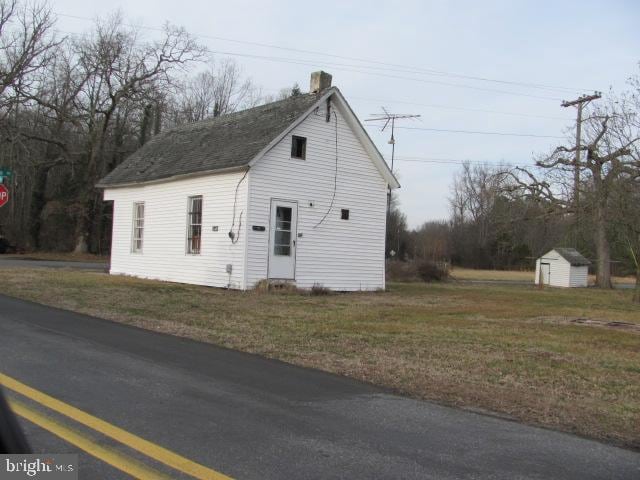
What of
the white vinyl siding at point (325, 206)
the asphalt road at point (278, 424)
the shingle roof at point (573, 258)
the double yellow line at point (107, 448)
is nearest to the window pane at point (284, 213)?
the white vinyl siding at point (325, 206)

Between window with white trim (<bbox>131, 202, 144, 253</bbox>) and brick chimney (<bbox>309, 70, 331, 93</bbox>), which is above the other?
brick chimney (<bbox>309, 70, 331, 93</bbox>)

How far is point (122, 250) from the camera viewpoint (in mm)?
22391

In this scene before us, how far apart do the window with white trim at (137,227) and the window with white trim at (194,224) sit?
134 inches

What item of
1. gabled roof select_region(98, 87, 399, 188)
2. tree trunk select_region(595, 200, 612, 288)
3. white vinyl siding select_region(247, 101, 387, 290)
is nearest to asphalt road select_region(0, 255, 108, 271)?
gabled roof select_region(98, 87, 399, 188)

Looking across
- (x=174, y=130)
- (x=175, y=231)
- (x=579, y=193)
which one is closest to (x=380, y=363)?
(x=175, y=231)

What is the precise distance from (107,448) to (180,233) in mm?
15541

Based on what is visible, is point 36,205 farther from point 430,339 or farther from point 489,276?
point 430,339

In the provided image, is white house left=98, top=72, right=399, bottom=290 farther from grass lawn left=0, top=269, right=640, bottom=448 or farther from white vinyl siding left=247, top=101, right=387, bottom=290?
grass lawn left=0, top=269, right=640, bottom=448

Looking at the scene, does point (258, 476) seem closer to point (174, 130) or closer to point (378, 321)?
point (378, 321)

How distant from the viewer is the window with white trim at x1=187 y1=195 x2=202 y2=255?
19031 mm

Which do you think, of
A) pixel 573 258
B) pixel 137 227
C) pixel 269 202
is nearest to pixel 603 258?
pixel 573 258

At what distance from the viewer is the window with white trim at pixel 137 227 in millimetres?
21969

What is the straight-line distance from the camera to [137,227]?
72.6 feet

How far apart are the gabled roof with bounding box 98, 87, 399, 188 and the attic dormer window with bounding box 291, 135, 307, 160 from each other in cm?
63
